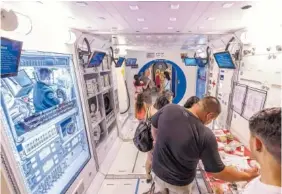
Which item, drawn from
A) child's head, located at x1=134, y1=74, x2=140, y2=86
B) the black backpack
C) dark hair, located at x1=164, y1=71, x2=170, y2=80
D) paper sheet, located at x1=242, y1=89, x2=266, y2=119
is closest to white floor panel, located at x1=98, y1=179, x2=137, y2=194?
the black backpack

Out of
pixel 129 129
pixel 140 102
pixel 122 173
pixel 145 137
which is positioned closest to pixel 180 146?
pixel 145 137

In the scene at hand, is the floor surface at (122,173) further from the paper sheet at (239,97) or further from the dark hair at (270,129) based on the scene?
the dark hair at (270,129)

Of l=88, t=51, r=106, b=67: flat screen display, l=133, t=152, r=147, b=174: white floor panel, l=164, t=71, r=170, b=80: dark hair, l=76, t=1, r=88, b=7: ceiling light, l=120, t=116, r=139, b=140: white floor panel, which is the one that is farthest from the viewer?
l=164, t=71, r=170, b=80: dark hair

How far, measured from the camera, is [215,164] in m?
1.46

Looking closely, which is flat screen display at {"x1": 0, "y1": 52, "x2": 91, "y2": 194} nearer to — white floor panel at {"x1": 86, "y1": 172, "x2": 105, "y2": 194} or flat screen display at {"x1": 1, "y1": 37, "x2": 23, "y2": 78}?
flat screen display at {"x1": 1, "y1": 37, "x2": 23, "y2": 78}

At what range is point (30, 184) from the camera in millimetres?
1540

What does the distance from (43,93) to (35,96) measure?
0.11 m

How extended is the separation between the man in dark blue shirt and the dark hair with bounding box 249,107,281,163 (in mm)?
692

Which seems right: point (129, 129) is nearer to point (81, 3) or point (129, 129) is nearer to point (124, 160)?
point (124, 160)

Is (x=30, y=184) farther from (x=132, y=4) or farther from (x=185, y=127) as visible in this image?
(x=132, y=4)

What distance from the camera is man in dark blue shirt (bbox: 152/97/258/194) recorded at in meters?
1.46

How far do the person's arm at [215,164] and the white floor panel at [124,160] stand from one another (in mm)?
2098

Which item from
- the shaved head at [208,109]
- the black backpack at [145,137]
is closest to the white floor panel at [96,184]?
the black backpack at [145,137]

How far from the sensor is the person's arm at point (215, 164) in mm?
1437
